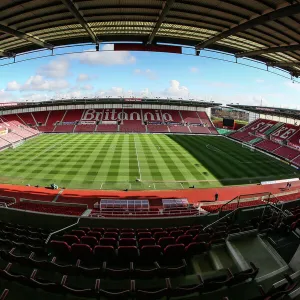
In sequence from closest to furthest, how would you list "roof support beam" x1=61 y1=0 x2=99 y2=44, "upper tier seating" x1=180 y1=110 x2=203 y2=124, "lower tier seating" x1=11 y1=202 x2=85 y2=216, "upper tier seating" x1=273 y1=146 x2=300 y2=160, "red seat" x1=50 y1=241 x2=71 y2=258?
"red seat" x1=50 y1=241 x2=71 y2=258 < "roof support beam" x1=61 y1=0 x2=99 y2=44 < "lower tier seating" x1=11 y1=202 x2=85 y2=216 < "upper tier seating" x1=273 y1=146 x2=300 y2=160 < "upper tier seating" x1=180 y1=110 x2=203 y2=124

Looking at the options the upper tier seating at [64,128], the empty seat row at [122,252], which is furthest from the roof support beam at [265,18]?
the upper tier seating at [64,128]

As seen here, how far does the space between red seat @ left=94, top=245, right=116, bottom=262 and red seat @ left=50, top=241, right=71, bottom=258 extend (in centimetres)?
89

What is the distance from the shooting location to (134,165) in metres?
29.5

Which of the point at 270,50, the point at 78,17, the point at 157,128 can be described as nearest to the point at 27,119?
the point at 157,128

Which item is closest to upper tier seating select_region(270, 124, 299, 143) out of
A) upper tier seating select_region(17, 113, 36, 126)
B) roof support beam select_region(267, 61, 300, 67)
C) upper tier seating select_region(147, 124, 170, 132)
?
upper tier seating select_region(147, 124, 170, 132)

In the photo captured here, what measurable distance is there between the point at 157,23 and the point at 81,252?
10.3m

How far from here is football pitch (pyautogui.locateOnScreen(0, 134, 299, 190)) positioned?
2411 centimetres

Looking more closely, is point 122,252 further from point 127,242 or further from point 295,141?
point 295,141

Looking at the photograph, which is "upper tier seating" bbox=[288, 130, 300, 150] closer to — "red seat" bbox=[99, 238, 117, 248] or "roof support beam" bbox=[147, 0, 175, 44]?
"roof support beam" bbox=[147, 0, 175, 44]

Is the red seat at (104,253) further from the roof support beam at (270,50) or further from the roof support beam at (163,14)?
the roof support beam at (270,50)

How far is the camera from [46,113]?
6150 cm

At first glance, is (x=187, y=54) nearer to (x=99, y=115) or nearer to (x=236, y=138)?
(x=236, y=138)

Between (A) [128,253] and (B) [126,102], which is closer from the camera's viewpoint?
(A) [128,253]

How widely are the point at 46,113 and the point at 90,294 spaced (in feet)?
213
